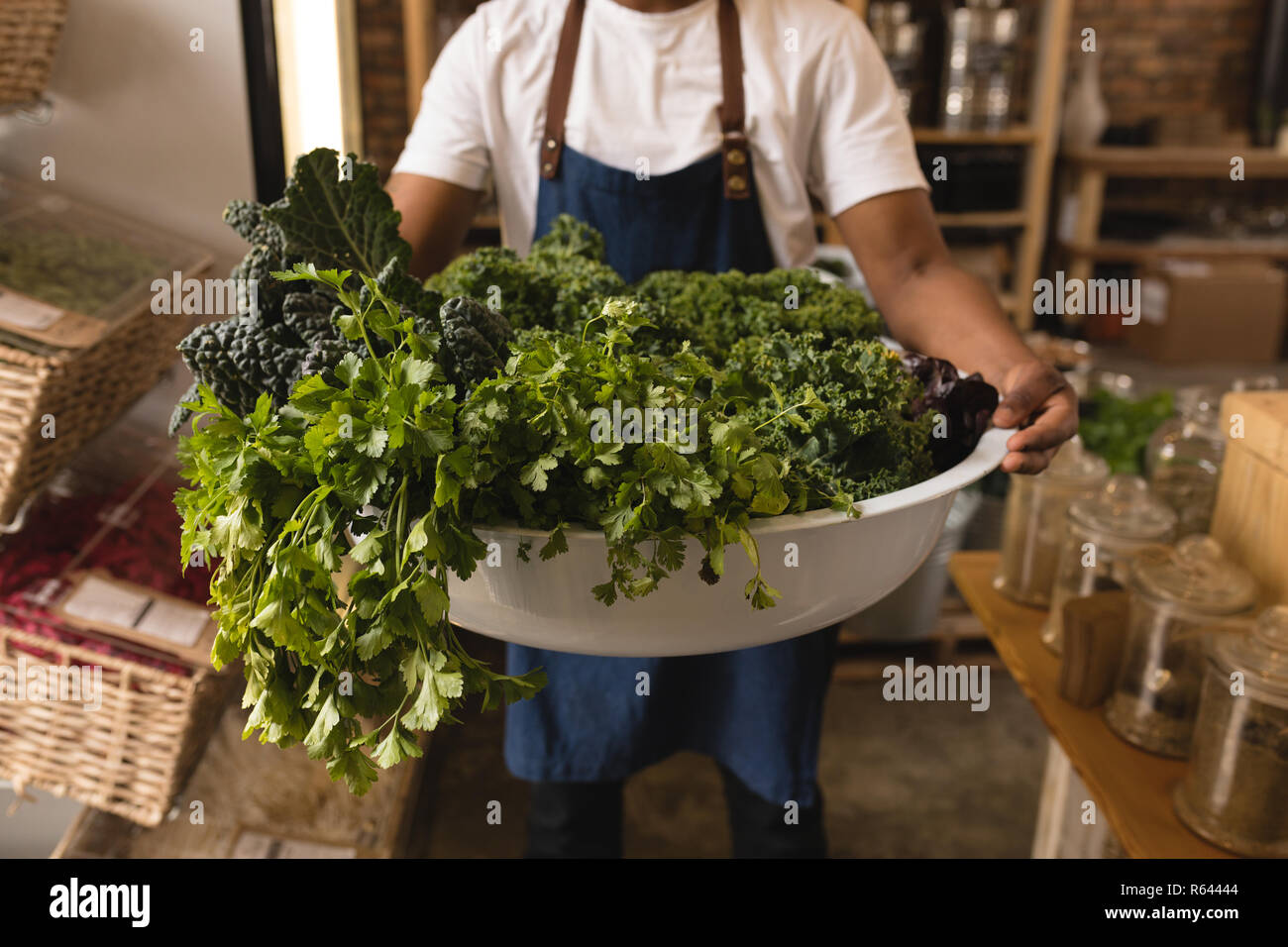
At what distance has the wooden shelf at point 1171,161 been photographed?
500cm

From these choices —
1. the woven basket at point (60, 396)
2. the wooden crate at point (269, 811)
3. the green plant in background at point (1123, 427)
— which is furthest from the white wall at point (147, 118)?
the green plant in background at point (1123, 427)

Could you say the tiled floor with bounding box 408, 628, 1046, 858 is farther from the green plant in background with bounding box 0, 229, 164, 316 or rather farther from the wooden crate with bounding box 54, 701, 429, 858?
the green plant in background with bounding box 0, 229, 164, 316

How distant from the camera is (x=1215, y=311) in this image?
16.6 feet

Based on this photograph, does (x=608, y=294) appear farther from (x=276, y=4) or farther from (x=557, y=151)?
(x=276, y=4)

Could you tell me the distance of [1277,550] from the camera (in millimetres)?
1280

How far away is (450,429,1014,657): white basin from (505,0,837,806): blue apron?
2.16ft

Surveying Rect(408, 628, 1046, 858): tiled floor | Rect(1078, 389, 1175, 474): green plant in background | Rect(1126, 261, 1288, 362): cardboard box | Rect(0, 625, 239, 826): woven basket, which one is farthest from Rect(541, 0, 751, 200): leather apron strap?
Rect(1126, 261, 1288, 362): cardboard box

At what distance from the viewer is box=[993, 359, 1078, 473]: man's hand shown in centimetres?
87

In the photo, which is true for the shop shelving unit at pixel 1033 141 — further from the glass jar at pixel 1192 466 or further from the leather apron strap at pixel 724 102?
the leather apron strap at pixel 724 102

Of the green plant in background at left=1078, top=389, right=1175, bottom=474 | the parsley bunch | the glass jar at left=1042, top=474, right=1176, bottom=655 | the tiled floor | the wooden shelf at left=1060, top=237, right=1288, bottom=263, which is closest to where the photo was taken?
the parsley bunch

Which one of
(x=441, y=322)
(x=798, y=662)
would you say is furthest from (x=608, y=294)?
(x=798, y=662)

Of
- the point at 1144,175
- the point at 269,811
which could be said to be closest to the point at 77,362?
the point at 269,811

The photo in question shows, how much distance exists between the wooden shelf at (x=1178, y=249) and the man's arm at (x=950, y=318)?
14.3 ft

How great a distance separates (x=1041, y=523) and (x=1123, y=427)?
0.65m
